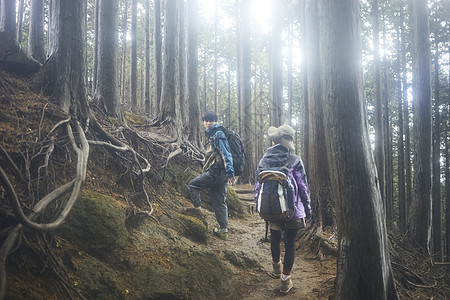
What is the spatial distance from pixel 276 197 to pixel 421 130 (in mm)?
7318

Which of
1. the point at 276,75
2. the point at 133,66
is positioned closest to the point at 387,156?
the point at 276,75

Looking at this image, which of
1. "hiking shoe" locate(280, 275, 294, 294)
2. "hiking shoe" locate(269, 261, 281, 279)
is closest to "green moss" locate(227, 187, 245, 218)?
"hiking shoe" locate(269, 261, 281, 279)

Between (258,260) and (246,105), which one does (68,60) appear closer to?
(258,260)

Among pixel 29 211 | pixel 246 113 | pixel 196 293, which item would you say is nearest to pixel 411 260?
pixel 196 293

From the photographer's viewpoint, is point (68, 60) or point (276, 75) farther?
point (276, 75)

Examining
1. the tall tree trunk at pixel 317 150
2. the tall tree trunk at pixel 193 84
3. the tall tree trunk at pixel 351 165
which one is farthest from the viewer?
the tall tree trunk at pixel 193 84

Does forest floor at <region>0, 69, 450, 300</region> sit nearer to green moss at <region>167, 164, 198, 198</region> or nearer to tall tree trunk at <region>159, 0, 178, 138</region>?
green moss at <region>167, 164, 198, 198</region>

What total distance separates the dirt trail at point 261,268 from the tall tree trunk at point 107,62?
3.63 metres

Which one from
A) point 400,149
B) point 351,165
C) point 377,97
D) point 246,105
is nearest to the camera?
point 351,165

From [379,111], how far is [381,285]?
12.2 m

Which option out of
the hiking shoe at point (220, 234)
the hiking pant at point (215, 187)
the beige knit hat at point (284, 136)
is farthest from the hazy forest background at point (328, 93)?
the hiking shoe at point (220, 234)

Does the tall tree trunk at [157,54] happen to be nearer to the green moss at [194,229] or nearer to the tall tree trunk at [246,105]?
the tall tree trunk at [246,105]

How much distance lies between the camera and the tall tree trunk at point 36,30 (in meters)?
9.27

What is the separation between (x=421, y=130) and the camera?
29.7ft
